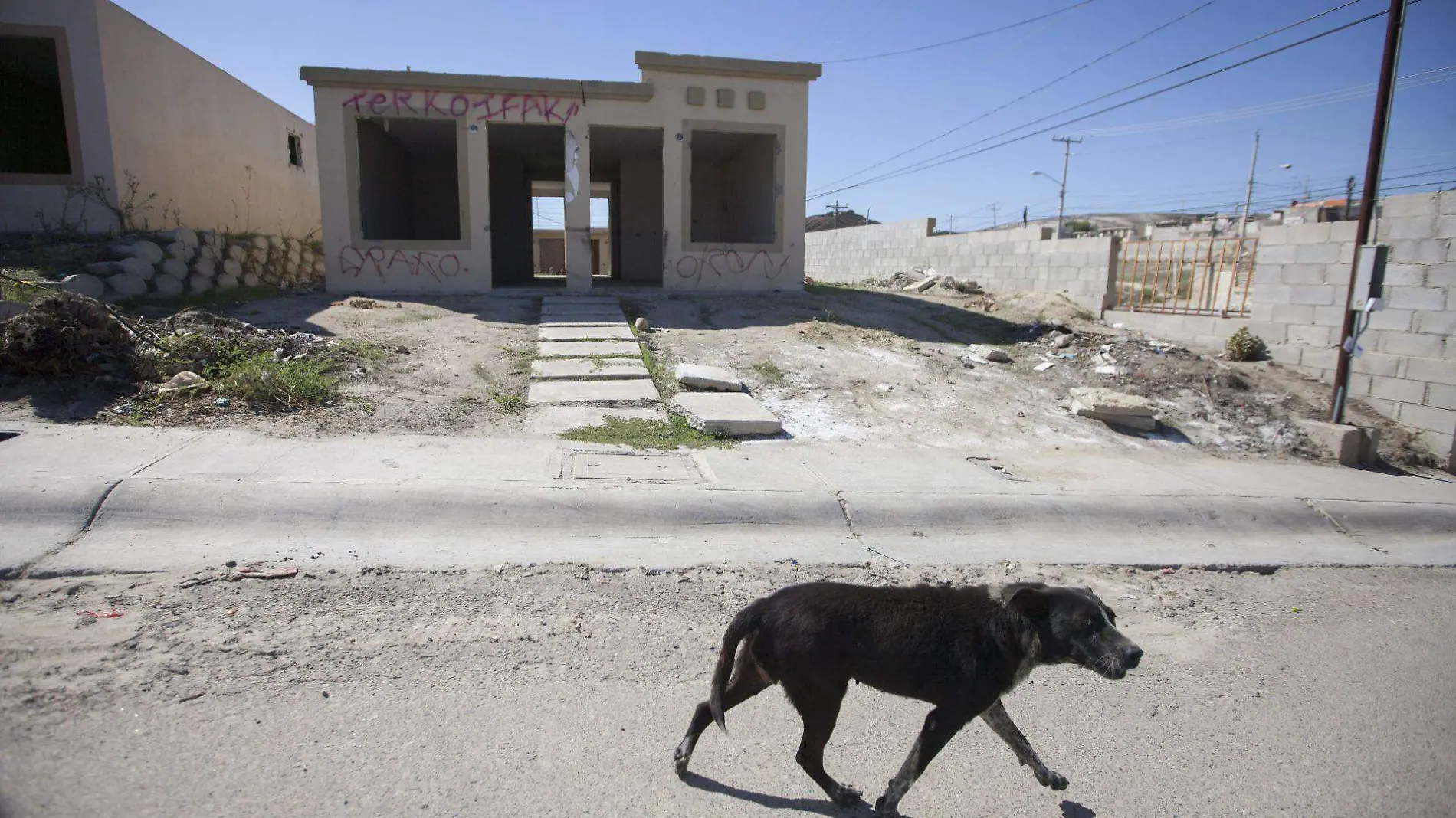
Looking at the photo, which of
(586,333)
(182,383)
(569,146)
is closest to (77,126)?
(569,146)

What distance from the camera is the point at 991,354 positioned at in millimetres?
10805

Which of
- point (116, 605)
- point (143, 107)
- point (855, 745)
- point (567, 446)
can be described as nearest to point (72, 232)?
point (143, 107)

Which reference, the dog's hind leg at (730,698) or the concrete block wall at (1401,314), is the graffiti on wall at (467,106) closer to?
the concrete block wall at (1401,314)

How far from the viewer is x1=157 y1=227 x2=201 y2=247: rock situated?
11305 mm

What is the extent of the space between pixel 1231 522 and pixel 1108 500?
1.00 meters

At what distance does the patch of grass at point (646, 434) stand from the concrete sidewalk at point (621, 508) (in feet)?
0.90

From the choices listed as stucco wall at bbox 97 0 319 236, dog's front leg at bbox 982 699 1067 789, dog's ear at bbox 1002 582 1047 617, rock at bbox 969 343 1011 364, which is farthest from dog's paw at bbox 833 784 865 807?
stucco wall at bbox 97 0 319 236

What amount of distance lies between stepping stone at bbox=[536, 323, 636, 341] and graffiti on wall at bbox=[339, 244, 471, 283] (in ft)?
12.3

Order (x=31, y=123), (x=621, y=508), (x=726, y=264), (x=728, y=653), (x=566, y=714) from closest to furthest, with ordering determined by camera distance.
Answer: (x=728, y=653) → (x=566, y=714) → (x=621, y=508) → (x=31, y=123) → (x=726, y=264)

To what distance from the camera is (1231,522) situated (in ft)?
19.6

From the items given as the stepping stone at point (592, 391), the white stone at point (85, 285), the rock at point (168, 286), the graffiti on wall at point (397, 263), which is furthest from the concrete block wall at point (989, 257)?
the white stone at point (85, 285)

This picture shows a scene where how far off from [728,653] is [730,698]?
0.82ft

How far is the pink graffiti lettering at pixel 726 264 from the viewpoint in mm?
14312

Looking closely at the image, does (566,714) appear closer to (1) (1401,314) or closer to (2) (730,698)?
(2) (730,698)
